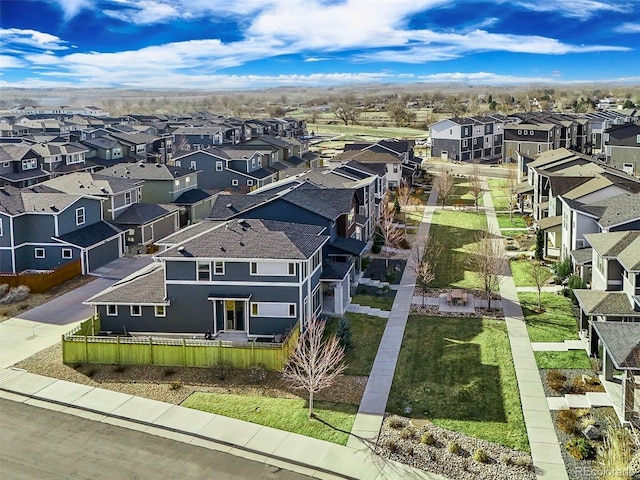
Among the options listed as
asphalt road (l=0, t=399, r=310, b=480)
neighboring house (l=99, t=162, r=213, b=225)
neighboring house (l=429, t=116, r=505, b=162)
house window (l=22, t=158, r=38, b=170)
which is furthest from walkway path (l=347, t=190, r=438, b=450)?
neighboring house (l=429, t=116, r=505, b=162)

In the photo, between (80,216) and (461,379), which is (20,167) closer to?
(80,216)

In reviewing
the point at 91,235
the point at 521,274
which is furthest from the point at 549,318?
the point at 91,235

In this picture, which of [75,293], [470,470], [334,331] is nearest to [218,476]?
[470,470]

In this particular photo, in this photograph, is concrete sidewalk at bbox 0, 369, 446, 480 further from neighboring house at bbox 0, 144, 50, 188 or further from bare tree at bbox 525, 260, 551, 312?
neighboring house at bbox 0, 144, 50, 188

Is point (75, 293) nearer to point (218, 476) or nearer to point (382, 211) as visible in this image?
point (218, 476)

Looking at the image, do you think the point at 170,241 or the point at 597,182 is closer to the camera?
the point at 170,241
